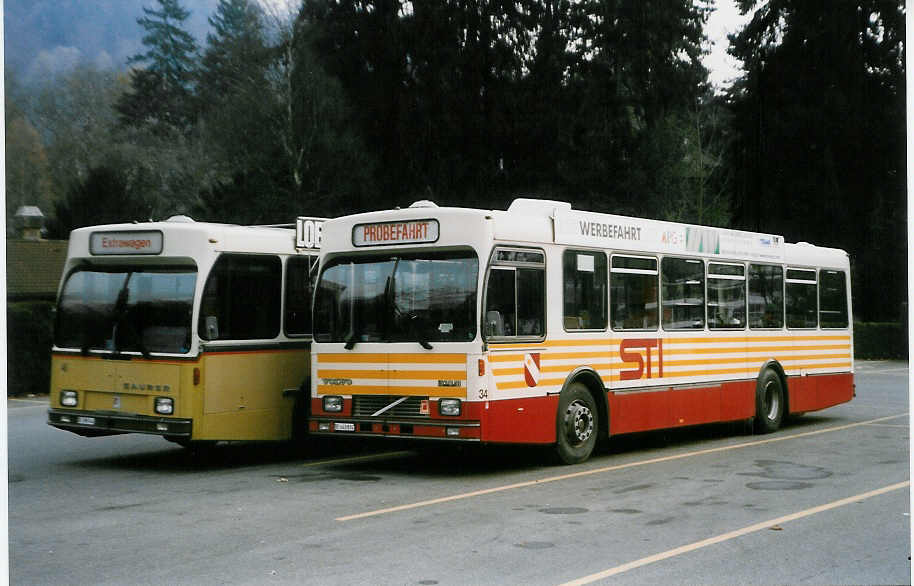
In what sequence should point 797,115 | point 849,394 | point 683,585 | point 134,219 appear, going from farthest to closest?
point 134,219 → point 797,115 → point 849,394 → point 683,585

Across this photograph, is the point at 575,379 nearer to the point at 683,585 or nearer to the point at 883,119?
the point at 683,585

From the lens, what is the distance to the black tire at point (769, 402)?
16297 millimetres

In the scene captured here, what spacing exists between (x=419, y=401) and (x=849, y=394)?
9.84 m

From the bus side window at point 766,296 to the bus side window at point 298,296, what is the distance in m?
6.59

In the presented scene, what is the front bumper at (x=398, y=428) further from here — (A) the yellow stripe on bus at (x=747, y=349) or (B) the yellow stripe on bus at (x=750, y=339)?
(B) the yellow stripe on bus at (x=750, y=339)

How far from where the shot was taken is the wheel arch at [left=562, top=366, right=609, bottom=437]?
12719mm

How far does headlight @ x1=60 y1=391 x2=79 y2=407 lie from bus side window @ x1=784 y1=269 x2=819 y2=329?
10301 mm

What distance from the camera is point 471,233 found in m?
11.5

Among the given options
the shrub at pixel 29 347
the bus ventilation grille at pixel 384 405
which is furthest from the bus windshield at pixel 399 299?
the shrub at pixel 29 347

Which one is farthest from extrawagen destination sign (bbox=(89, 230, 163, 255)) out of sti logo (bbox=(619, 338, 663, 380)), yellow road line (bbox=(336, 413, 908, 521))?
sti logo (bbox=(619, 338, 663, 380))

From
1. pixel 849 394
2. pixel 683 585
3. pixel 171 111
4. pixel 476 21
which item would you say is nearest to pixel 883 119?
pixel 849 394

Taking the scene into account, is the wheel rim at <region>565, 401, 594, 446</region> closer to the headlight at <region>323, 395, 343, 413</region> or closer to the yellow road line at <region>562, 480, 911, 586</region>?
the headlight at <region>323, 395, 343, 413</region>

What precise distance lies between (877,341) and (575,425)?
2854 cm

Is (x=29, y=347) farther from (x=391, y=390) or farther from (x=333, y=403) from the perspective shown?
(x=391, y=390)
